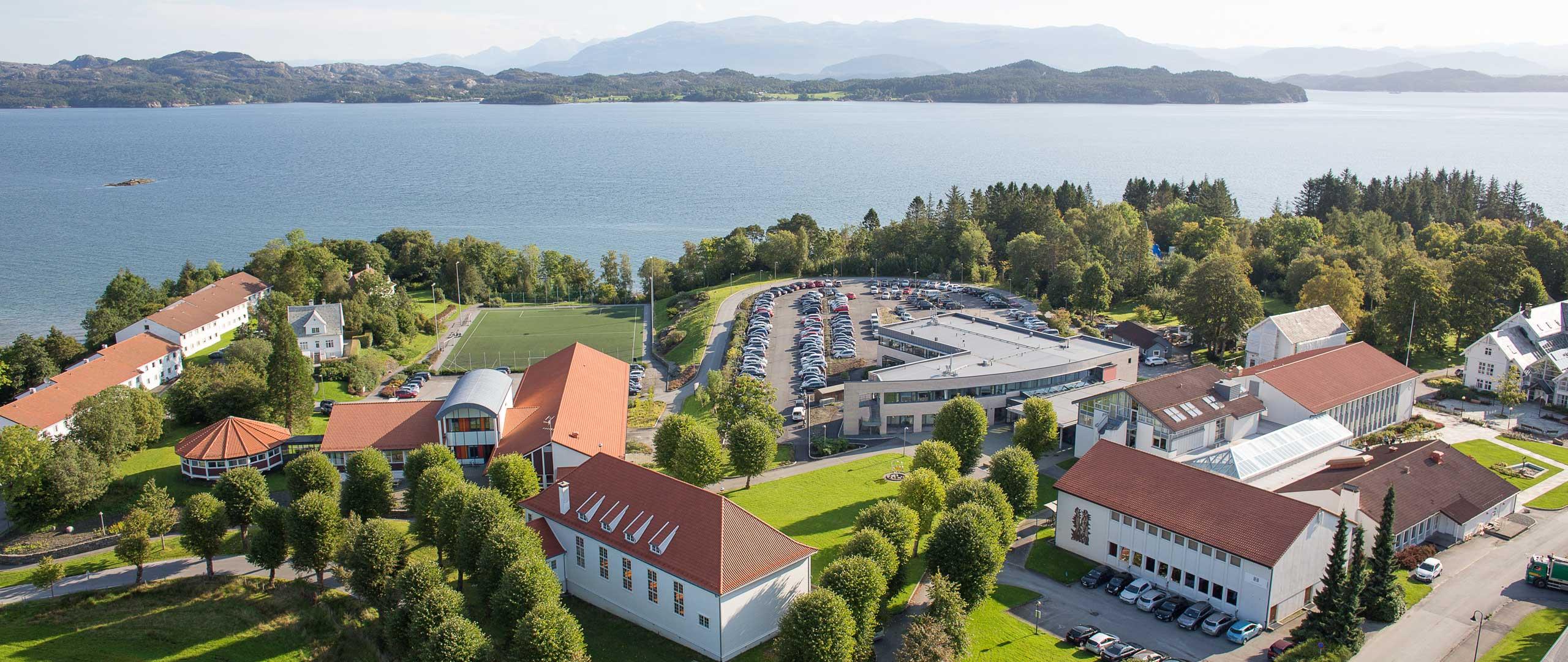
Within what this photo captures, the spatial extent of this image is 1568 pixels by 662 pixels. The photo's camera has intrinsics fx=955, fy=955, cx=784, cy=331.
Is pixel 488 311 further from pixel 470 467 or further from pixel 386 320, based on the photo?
pixel 470 467

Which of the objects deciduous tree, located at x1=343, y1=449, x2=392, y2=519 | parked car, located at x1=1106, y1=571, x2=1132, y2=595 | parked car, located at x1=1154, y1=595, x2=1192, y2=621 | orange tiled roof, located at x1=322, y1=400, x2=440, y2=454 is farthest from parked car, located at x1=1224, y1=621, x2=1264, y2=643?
orange tiled roof, located at x1=322, y1=400, x2=440, y2=454

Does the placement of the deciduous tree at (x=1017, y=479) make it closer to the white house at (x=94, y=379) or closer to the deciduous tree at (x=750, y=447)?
the deciduous tree at (x=750, y=447)

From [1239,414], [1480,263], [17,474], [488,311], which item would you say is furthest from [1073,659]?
[488,311]

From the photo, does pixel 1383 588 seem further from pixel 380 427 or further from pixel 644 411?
pixel 380 427

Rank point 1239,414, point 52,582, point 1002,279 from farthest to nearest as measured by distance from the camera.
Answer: point 1002,279, point 1239,414, point 52,582

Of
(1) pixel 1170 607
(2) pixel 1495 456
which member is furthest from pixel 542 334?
(2) pixel 1495 456

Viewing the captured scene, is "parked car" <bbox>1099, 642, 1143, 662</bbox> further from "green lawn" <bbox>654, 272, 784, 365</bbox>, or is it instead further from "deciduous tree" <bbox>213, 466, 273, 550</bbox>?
"green lawn" <bbox>654, 272, 784, 365</bbox>

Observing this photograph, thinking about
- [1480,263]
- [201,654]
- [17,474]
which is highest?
[1480,263]

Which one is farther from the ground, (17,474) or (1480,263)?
(1480,263)
